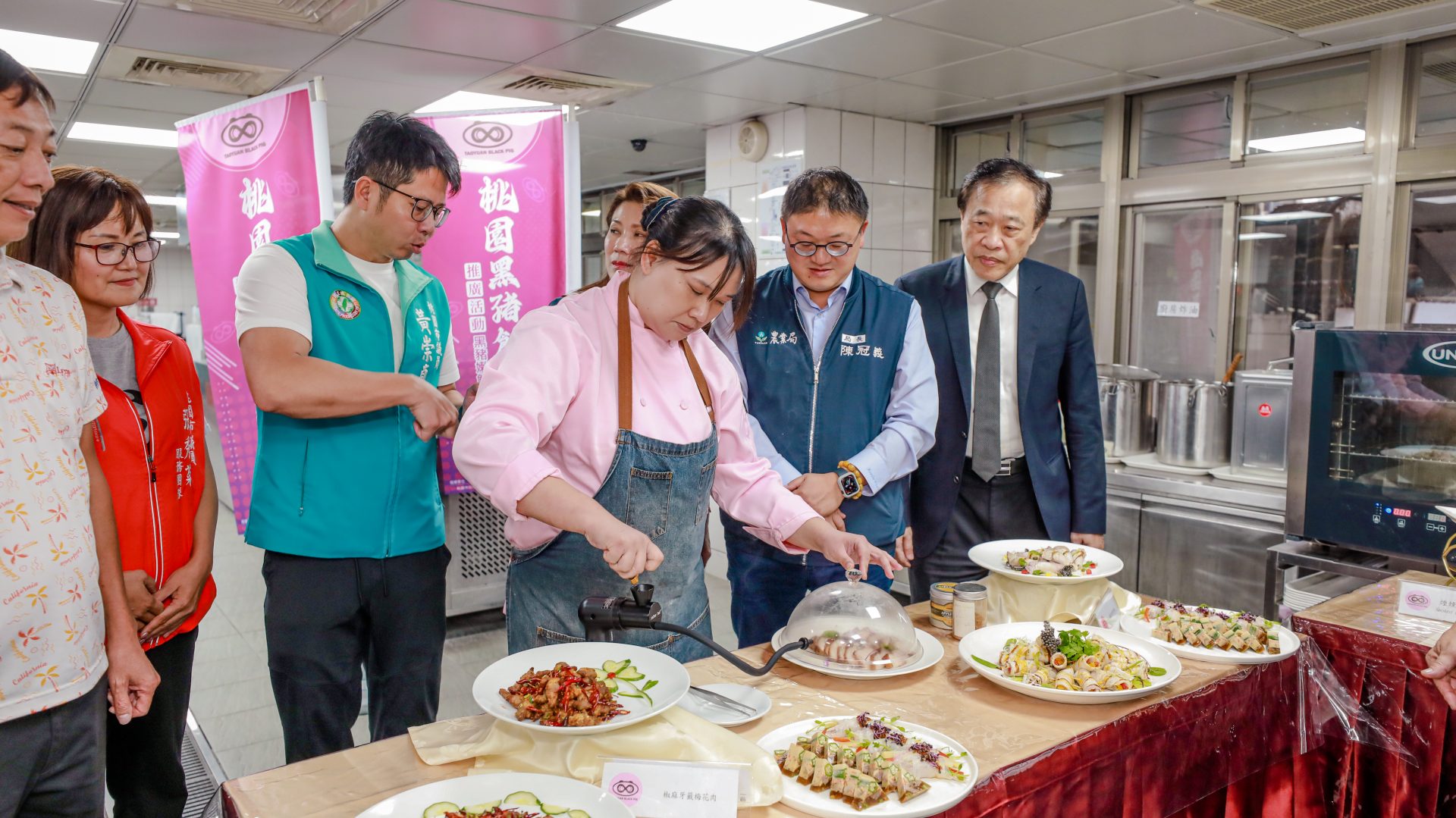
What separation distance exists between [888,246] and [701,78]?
1.68 meters

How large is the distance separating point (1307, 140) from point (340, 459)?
4.29 m

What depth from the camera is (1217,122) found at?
461 cm

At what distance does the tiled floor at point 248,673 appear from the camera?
3.36m

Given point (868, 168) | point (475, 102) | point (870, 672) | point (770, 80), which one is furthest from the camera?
point (868, 168)

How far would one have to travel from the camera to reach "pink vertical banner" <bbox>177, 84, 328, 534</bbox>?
3320 millimetres

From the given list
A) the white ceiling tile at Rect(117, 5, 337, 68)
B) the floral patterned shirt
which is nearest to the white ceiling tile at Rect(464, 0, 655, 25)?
the white ceiling tile at Rect(117, 5, 337, 68)

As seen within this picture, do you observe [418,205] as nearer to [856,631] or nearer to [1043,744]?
[856,631]

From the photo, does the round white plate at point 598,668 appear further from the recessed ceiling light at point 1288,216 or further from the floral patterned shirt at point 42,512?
the recessed ceiling light at point 1288,216

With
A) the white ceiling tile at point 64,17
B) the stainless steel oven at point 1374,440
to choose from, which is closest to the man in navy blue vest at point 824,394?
the stainless steel oven at point 1374,440

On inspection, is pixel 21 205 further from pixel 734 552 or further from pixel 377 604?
pixel 734 552

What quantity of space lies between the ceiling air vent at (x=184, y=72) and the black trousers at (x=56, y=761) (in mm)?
3806

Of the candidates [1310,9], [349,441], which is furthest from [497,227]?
[1310,9]

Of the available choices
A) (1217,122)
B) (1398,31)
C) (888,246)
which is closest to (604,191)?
(888,246)

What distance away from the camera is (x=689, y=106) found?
5312mm
